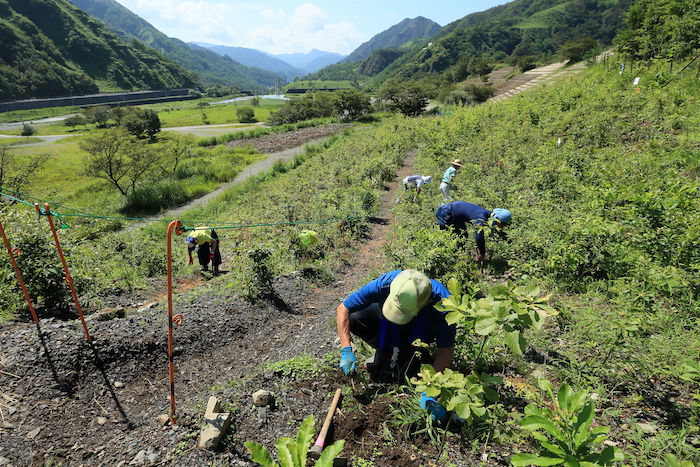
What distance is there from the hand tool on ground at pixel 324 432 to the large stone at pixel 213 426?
0.84 meters

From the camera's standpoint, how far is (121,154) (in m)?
20.7

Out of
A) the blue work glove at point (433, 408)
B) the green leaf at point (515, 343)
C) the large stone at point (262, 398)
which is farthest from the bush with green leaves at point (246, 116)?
the green leaf at point (515, 343)

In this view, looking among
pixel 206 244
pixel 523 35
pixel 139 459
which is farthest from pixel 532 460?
pixel 523 35

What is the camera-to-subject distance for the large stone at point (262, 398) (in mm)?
3301

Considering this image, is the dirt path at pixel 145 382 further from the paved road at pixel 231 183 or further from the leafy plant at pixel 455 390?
the paved road at pixel 231 183

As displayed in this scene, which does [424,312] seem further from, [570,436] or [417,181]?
[417,181]

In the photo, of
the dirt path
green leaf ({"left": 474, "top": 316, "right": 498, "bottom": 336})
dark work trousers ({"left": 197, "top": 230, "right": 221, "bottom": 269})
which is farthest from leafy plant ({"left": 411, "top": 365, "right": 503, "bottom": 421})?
dark work trousers ({"left": 197, "top": 230, "right": 221, "bottom": 269})

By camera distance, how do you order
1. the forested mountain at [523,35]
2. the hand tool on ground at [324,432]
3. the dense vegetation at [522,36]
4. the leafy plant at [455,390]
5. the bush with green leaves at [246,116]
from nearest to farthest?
the leafy plant at [455,390] → the hand tool on ground at [324,432] → the bush with green leaves at [246,116] → the dense vegetation at [522,36] → the forested mountain at [523,35]

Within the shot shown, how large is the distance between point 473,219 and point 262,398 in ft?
14.5

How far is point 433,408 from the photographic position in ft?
9.57

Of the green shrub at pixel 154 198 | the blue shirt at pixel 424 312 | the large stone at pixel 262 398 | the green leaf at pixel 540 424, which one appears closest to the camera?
the green leaf at pixel 540 424

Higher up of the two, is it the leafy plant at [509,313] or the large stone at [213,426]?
the leafy plant at [509,313]

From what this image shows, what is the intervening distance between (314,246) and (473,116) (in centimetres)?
1552

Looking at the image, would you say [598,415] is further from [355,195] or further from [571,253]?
[355,195]
